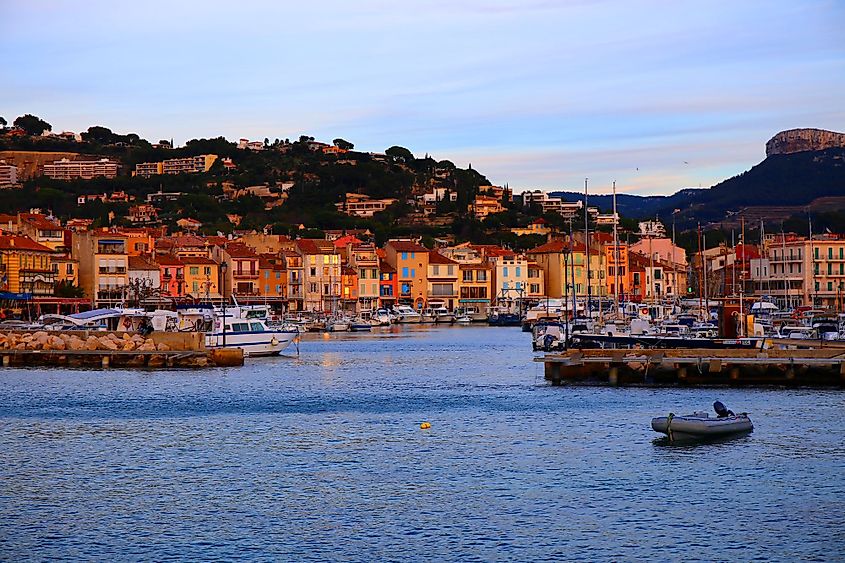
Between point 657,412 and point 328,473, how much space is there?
13.0m

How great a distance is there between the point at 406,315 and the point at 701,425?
3639 inches

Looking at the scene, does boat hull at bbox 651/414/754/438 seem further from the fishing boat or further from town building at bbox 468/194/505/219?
town building at bbox 468/194/505/219

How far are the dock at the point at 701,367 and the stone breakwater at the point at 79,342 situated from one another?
828 inches

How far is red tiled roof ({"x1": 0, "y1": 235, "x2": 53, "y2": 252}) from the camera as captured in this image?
9038 centimetres

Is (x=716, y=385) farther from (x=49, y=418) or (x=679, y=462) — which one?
(x=49, y=418)

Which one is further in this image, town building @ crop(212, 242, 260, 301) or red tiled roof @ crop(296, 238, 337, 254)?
red tiled roof @ crop(296, 238, 337, 254)

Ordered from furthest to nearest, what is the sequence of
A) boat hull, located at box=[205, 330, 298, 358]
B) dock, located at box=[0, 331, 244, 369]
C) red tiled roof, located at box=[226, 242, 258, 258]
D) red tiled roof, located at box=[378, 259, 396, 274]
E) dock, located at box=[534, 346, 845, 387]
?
red tiled roof, located at box=[378, 259, 396, 274] → red tiled roof, located at box=[226, 242, 258, 258] → boat hull, located at box=[205, 330, 298, 358] → dock, located at box=[0, 331, 244, 369] → dock, located at box=[534, 346, 845, 387]

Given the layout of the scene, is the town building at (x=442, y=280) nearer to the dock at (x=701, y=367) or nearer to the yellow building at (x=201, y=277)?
the yellow building at (x=201, y=277)

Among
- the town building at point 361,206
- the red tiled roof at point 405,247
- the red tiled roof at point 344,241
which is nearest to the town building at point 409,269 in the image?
the red tiled roof at point 405,247

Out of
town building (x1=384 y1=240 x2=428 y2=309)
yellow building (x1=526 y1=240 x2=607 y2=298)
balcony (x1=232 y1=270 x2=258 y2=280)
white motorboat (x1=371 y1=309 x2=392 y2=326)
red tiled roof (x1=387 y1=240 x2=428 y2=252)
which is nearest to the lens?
balcony (x1=232 y1=270 x2=258 y2=280)

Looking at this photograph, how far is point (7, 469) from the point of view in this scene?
92.5ft

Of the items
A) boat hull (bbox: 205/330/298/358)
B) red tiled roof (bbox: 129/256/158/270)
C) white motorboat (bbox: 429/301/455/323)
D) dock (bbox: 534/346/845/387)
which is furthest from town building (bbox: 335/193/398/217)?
dock (bbox: 534/346/845/387)

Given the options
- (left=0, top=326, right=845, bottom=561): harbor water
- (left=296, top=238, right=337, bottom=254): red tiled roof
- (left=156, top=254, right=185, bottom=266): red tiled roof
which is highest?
(left=296, top=238, right=337, bottom=254): red tiled roof

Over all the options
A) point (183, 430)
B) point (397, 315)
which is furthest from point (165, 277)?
point (183, 430)
